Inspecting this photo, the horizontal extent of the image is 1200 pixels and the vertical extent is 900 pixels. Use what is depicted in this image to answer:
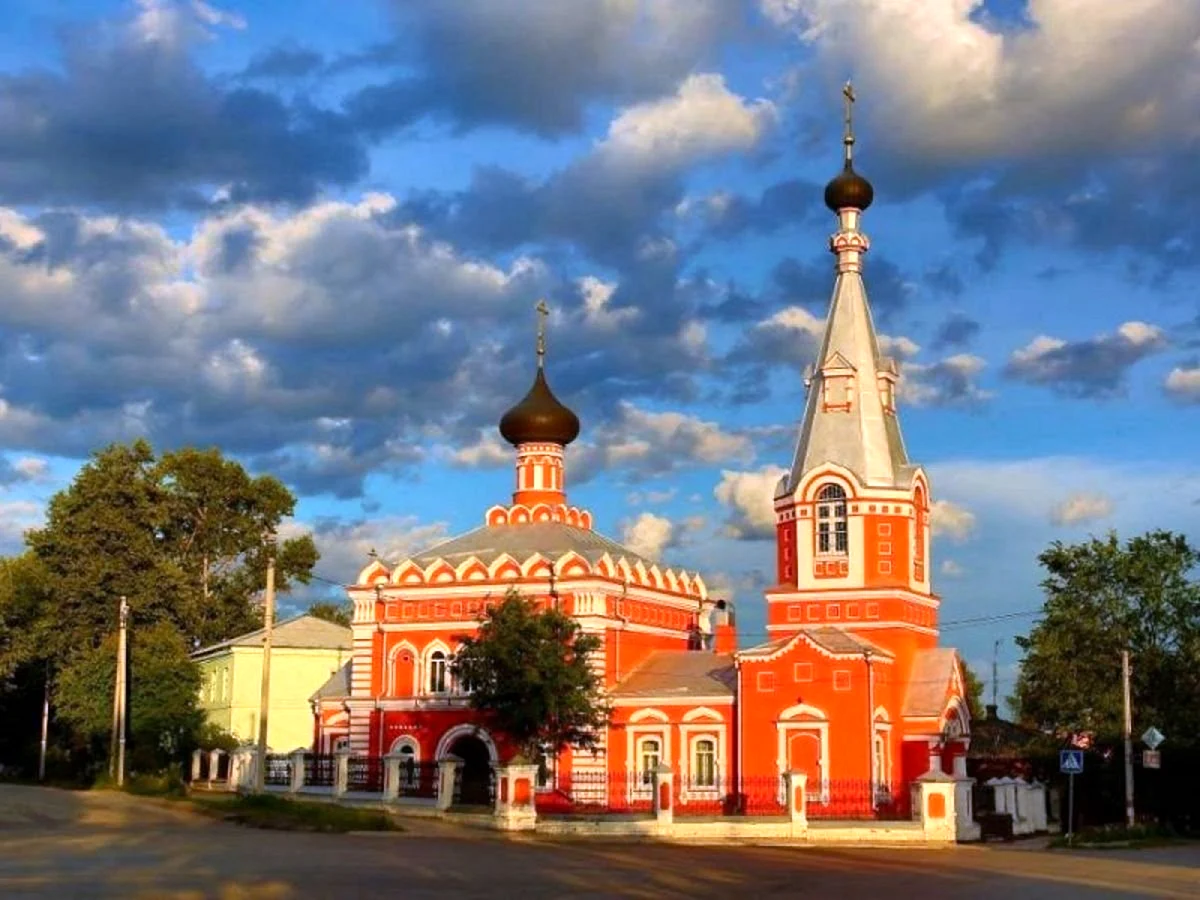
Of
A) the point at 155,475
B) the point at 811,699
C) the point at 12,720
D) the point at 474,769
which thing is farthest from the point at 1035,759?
the point at 12,720

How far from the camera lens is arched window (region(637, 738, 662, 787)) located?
3872 centimetres

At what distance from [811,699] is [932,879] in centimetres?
1541

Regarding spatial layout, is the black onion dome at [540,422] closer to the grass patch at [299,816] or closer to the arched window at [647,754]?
the arched window at [647,754]

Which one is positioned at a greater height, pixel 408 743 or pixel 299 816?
pixel 408 743

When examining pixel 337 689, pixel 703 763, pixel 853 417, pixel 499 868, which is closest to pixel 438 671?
→ pixel 337 689

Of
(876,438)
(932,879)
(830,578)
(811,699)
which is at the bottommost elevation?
(932,879)

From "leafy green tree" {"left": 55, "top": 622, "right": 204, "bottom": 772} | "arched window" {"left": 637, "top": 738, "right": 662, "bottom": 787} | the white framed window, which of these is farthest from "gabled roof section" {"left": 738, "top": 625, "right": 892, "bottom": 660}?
"leafy green tree" {"left": 55, "top": 622, "right": 204, "bottom": 772}

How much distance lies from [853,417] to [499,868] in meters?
21.8

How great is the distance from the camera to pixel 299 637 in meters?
54.9

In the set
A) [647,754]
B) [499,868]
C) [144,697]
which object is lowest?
[499,868]

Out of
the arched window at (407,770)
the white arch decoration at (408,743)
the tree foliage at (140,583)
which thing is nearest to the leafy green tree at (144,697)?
the tree foliage at (140,583)

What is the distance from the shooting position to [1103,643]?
3991 cm

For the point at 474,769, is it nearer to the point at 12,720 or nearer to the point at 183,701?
the point at 183,701

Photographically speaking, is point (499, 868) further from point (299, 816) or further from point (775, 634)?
point (775, 634)
